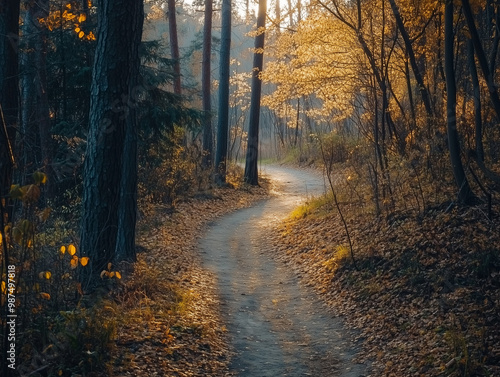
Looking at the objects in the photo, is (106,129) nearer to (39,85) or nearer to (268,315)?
(268,315)

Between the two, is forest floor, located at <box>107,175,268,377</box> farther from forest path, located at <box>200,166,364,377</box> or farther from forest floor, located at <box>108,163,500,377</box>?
forest path, located at <box>200,166,364,377</box>

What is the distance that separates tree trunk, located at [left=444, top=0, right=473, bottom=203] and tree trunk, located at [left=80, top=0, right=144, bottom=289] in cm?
543

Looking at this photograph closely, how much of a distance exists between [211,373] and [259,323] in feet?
6.19

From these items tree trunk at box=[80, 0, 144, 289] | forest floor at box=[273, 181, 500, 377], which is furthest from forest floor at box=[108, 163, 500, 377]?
tree trunk at box=[80, 0, 144, 289]

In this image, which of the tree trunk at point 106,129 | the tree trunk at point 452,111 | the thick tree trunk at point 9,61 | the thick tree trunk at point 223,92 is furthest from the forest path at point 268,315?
the thick tree trunk at point 223,92

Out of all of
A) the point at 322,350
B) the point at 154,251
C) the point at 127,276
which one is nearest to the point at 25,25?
the point at 154,251

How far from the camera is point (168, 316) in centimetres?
743

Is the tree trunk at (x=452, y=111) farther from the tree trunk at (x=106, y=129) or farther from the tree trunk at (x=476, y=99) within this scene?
the tree trunk at (x=106, y=129)

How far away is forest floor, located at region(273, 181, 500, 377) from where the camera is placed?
19.7ft

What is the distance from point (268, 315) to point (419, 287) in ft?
7.82

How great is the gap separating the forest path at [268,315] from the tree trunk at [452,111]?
3296 millimetres

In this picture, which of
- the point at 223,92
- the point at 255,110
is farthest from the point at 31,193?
the point at 255,110

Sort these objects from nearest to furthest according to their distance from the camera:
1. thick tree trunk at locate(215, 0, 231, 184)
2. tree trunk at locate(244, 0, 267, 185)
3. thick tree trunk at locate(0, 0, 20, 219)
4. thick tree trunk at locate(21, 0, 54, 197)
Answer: thick tree trunk at locate(0, 0, 20, 219) → thick tree trunk at locate(21, 0, 54, 197) → thick tree trunk at locate(215, 0, 231, 184) → tree trunk at locate(244, 0, 267, 185)

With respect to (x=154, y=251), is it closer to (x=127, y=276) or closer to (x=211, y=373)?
(x=127, y=276)
